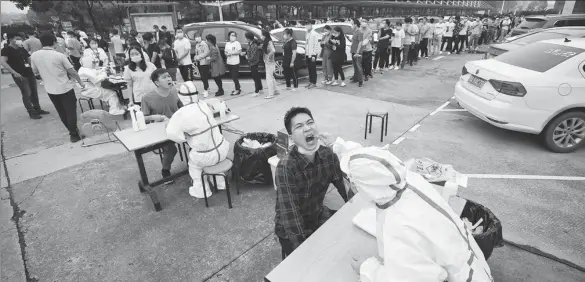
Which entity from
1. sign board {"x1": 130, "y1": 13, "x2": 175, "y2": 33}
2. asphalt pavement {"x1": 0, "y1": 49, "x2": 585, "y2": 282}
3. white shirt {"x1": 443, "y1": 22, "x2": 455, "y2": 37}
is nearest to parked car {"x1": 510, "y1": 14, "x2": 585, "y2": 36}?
white shirt {"x1": 443, "y1": 22, "x2": 455, "y2": 37}

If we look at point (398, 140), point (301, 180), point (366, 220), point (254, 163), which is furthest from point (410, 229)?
point (398, 140)

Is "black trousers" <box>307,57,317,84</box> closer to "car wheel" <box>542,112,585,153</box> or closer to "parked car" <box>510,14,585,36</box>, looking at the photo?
"car wheel" <box>542,112,585,153</box>

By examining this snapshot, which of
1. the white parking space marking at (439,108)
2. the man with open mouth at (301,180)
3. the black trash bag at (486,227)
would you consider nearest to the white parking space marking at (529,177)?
the black trash bag at (486,227)

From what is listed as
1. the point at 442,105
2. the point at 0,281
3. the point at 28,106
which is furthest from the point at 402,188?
Answer: the point at 28,106

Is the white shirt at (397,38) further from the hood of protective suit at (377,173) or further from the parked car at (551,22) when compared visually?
the hood of protective suit at (377,173)

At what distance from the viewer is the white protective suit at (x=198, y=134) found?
3.58 meters

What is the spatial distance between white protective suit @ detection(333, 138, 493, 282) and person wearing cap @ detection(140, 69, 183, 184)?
12.0 ft

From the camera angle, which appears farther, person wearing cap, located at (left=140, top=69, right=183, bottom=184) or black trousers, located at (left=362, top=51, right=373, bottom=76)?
black trousers, located at (left=362, top=51, right=373, bottom=76)

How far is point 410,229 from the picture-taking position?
1356 millimetres

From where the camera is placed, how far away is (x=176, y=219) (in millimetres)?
3785

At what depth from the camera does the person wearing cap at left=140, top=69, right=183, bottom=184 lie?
4398mm

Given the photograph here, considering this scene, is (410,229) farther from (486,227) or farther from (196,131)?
(196,131)

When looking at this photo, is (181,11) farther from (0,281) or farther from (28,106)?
(0,281)

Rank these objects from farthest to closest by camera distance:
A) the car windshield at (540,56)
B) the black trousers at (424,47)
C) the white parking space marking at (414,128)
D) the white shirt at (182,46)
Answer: the black trousers at (424,47)
the white shirt at (182,46)
the white parking space marking at (414,128)
the car windshield at (540,56)
